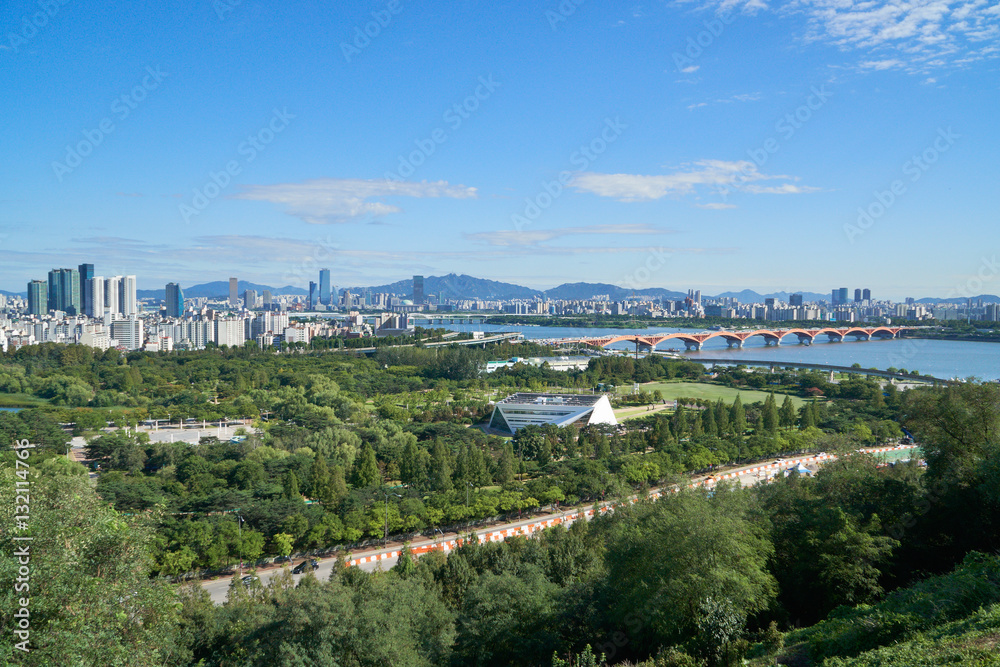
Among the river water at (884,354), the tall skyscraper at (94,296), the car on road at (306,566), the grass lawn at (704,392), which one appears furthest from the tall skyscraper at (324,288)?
the car on road at (306,566)

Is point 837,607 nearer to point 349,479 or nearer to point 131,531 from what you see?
point 131,531

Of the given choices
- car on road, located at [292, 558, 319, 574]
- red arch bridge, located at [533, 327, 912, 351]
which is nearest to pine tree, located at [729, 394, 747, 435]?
car on road, located at [292, 558, 319, 574]

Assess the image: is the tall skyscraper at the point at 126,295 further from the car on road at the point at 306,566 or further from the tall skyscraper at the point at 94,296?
the car on road at the point at 306,566

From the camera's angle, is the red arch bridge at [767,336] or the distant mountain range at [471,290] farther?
the distant mountain range at [471,290]

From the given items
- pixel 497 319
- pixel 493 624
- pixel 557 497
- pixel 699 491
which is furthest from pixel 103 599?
pixel 497 319

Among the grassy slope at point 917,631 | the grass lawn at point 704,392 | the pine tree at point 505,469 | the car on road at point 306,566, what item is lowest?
the car on road at point 306,566

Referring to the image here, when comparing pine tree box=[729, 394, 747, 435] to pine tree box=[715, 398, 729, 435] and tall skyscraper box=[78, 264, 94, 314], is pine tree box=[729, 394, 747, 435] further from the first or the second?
tall skyscraper box=[78, 264, 94, 314]
